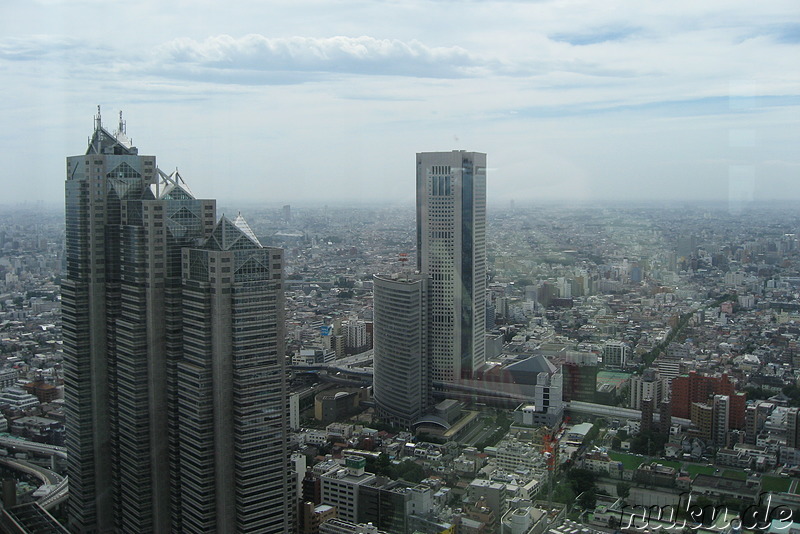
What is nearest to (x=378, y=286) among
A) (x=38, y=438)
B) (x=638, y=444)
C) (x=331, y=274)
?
(x=331, y=274)

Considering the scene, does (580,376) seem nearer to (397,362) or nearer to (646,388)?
(646,388)

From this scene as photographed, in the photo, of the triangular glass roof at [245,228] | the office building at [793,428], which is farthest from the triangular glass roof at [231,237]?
the office building at [793,428]

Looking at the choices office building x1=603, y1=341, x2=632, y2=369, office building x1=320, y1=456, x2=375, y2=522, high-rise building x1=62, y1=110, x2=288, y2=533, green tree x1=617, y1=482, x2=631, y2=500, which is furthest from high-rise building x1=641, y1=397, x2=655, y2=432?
high-rise building x1=62, y1=110, x2=288, y2=533

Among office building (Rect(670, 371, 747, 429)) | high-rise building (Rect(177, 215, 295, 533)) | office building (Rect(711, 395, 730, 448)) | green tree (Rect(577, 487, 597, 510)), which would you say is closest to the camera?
high-rise building (Rect(177, 215, 295, 533))

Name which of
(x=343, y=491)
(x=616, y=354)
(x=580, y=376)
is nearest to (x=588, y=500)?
(x=343, y=491)

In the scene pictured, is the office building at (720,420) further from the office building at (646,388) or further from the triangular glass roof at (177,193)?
the triangular glass roof at (177,193)

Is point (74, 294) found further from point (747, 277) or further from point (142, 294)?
point (747, 277)

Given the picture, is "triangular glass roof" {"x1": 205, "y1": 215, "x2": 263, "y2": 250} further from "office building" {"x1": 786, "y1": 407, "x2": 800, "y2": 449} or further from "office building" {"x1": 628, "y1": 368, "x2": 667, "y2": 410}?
"office building" {"x1": 786, "y1": 407, "x2": 800, "y2": 449}
